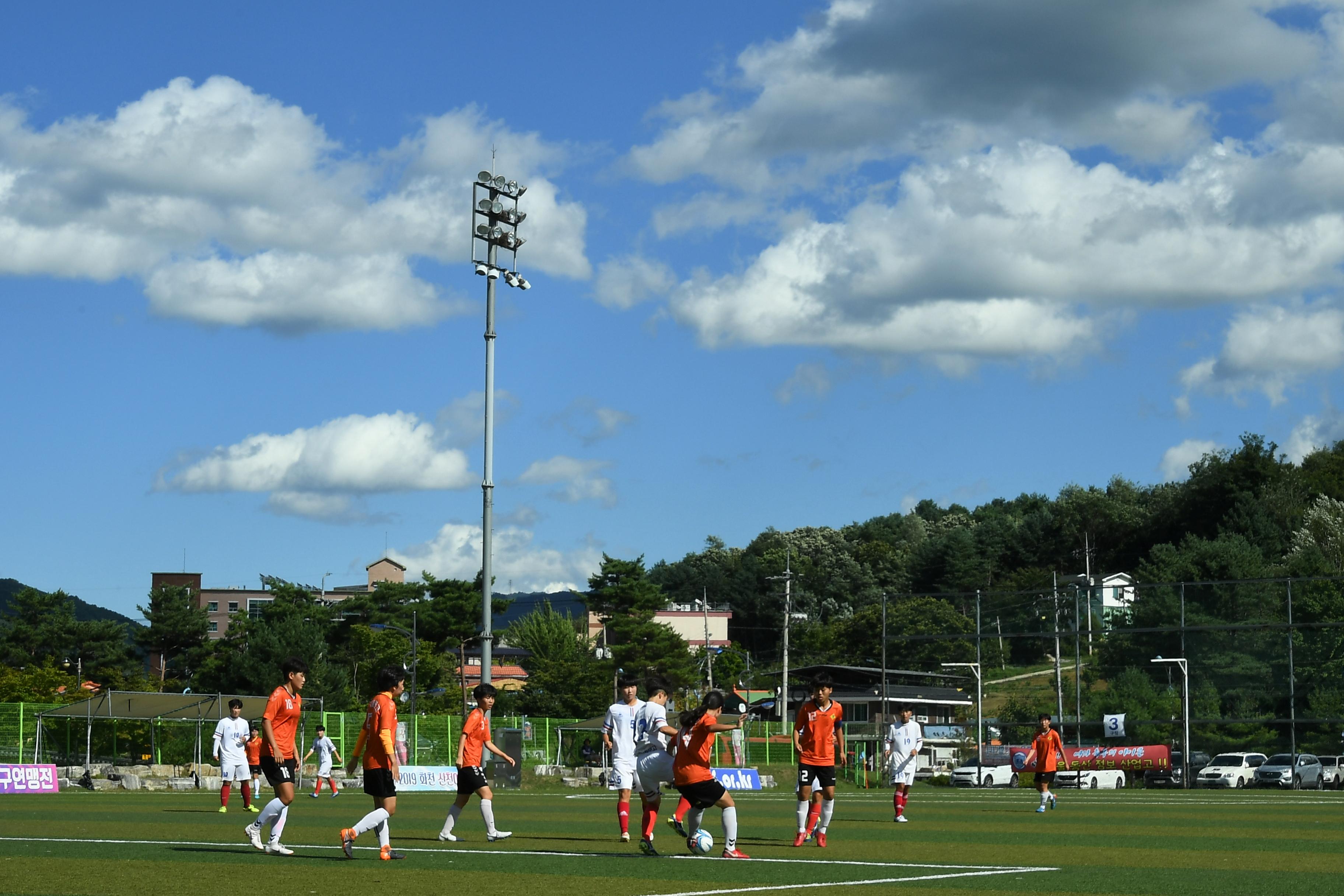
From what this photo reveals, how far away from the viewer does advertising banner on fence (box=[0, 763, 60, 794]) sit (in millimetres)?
33781

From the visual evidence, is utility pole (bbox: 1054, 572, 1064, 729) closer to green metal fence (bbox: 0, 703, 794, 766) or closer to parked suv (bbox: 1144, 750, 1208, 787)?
parked suv (bbox: 1144, 750, 1208, 787)

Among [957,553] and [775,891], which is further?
[957,553]

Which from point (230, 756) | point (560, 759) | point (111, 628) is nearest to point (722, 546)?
point (111, 628)

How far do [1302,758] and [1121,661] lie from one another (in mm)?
6681

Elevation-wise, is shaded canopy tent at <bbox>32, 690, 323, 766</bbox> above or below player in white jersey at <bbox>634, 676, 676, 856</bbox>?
below

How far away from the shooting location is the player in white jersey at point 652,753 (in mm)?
13922

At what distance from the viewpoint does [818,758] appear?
A: 1569 centimetres

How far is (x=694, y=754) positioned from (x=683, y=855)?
138 centimetres

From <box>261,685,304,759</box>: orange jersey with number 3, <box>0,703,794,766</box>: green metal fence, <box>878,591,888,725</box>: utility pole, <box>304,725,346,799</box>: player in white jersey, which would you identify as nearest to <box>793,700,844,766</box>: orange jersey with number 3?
<box>261,685,304,759</box>: orange jersey with number 3

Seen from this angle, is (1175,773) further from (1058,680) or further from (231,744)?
(231,744)

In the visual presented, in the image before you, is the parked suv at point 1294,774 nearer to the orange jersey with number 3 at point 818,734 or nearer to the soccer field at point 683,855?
the soccer field at point 683,855

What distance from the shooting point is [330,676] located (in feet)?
257

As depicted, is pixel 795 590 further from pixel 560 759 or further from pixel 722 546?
pixel 560 759

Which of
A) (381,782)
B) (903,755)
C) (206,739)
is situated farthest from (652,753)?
(206,739)
